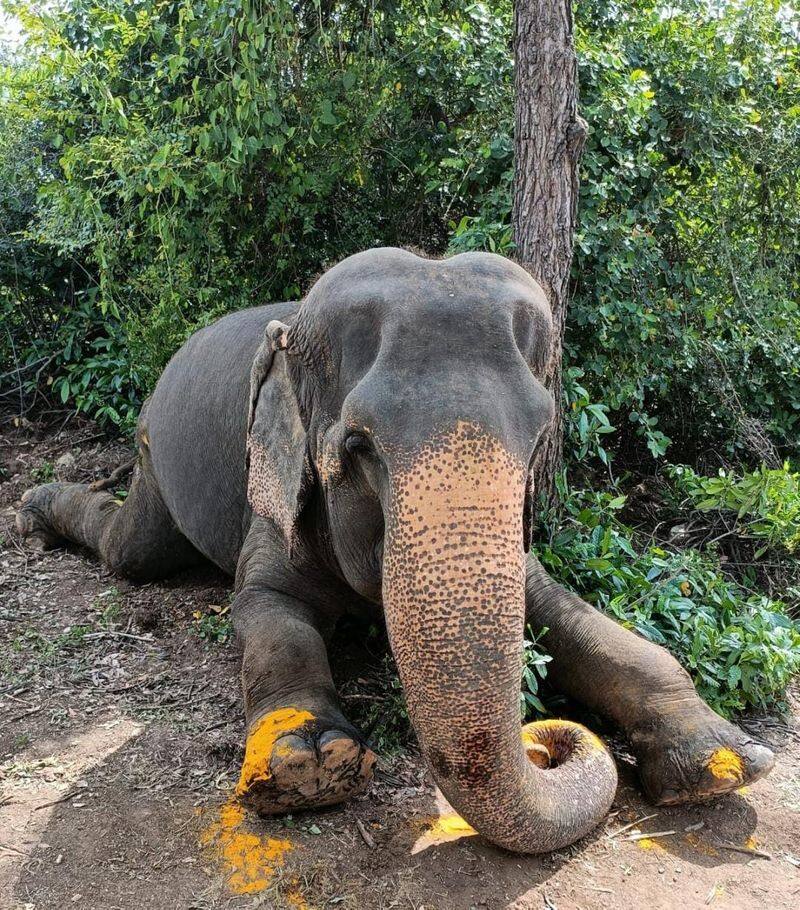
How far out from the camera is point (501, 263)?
2.89 meters

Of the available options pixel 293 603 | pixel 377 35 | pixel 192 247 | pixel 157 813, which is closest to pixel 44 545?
pixel 192 247

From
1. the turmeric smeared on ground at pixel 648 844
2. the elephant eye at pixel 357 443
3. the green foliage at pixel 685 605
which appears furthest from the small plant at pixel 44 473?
the turmeric smeared on ground at pixel 648 844

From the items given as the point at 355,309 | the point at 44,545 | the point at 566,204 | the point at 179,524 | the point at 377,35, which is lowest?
the point at 44,545

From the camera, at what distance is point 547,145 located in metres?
4.16

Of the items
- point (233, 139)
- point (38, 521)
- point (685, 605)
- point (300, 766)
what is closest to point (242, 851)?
point (300, 766)

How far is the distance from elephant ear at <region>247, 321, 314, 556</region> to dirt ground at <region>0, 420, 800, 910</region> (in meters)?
0.81

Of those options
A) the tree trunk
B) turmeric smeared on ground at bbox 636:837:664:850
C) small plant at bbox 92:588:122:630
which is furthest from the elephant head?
small plant at bbox 92:588:122:630

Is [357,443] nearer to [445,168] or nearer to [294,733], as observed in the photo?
[294,733]

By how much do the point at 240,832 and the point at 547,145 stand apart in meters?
2.97

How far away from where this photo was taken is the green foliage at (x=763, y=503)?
4559 millimetres

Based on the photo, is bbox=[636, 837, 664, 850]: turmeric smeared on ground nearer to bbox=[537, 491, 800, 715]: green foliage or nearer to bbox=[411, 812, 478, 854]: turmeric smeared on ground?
bbox=[411, 812, 478, 854]: turmeric smeared on ground

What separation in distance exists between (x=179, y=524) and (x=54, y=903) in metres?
2.45

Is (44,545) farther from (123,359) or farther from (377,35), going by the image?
(377,35)

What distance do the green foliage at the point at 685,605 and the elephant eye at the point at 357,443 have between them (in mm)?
1370
